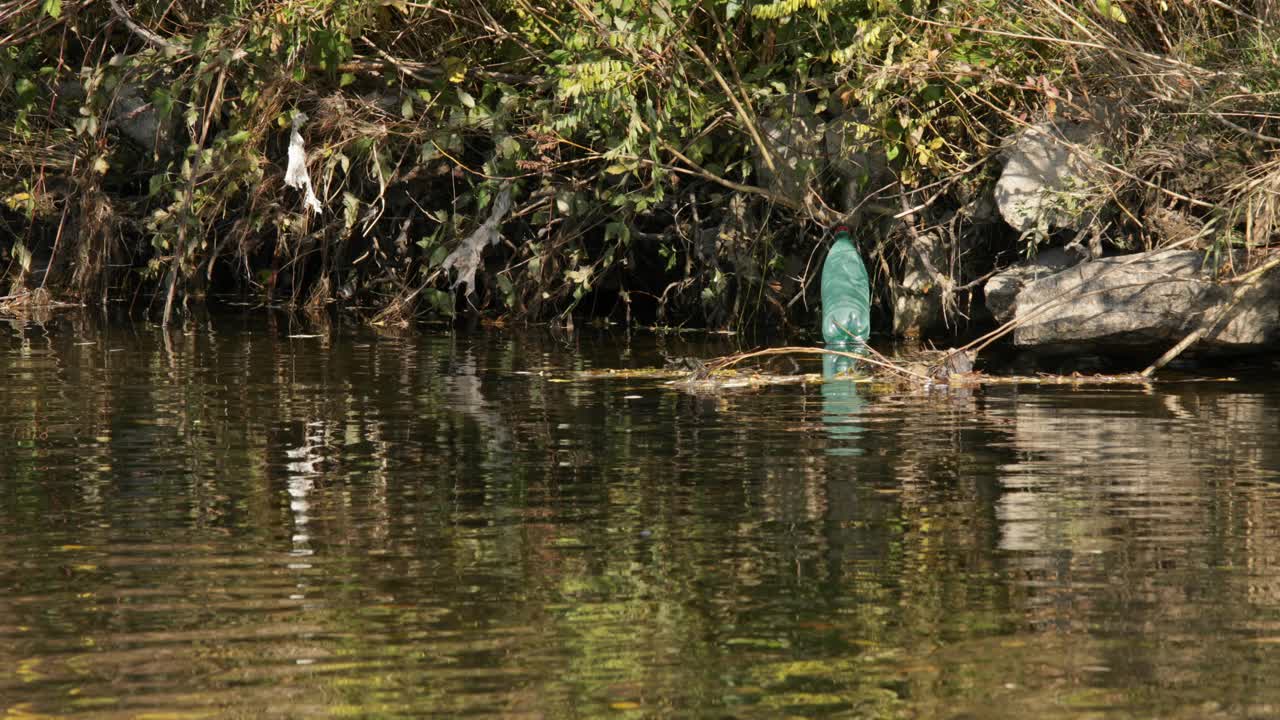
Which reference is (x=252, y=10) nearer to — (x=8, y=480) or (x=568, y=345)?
(x=568, y=345)

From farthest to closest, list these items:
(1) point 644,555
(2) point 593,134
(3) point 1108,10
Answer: (2) point 593,134 < (3) point 1108,10 < (1) point 644,555

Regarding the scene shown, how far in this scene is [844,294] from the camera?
14.3 metres

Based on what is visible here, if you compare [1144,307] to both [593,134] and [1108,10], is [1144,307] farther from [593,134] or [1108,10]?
[593,134]

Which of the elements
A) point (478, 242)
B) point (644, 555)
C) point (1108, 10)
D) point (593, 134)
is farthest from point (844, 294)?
point (644, 555)

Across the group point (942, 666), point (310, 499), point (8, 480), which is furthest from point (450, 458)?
point (942, 666)

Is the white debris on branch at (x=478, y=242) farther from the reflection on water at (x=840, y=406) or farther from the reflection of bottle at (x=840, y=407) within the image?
the reflection of bottle at (x=840, y=407)

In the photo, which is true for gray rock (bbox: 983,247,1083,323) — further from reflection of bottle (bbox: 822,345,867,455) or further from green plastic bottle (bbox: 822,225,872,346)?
reflection of bottle (bbox: 822,345,867,455)

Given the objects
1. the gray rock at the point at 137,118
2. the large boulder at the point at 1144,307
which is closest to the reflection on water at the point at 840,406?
the large boulder at the point at 1144,307

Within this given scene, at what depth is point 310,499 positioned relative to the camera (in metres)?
7.63

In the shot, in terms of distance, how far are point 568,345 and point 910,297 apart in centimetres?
293

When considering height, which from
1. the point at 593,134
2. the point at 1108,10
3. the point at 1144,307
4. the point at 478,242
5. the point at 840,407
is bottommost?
the point at 840,407

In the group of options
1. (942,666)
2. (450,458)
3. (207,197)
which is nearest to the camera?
(942,666)

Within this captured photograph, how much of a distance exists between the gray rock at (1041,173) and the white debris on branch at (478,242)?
15.5 ft

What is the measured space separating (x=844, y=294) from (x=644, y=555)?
26.7 ft
